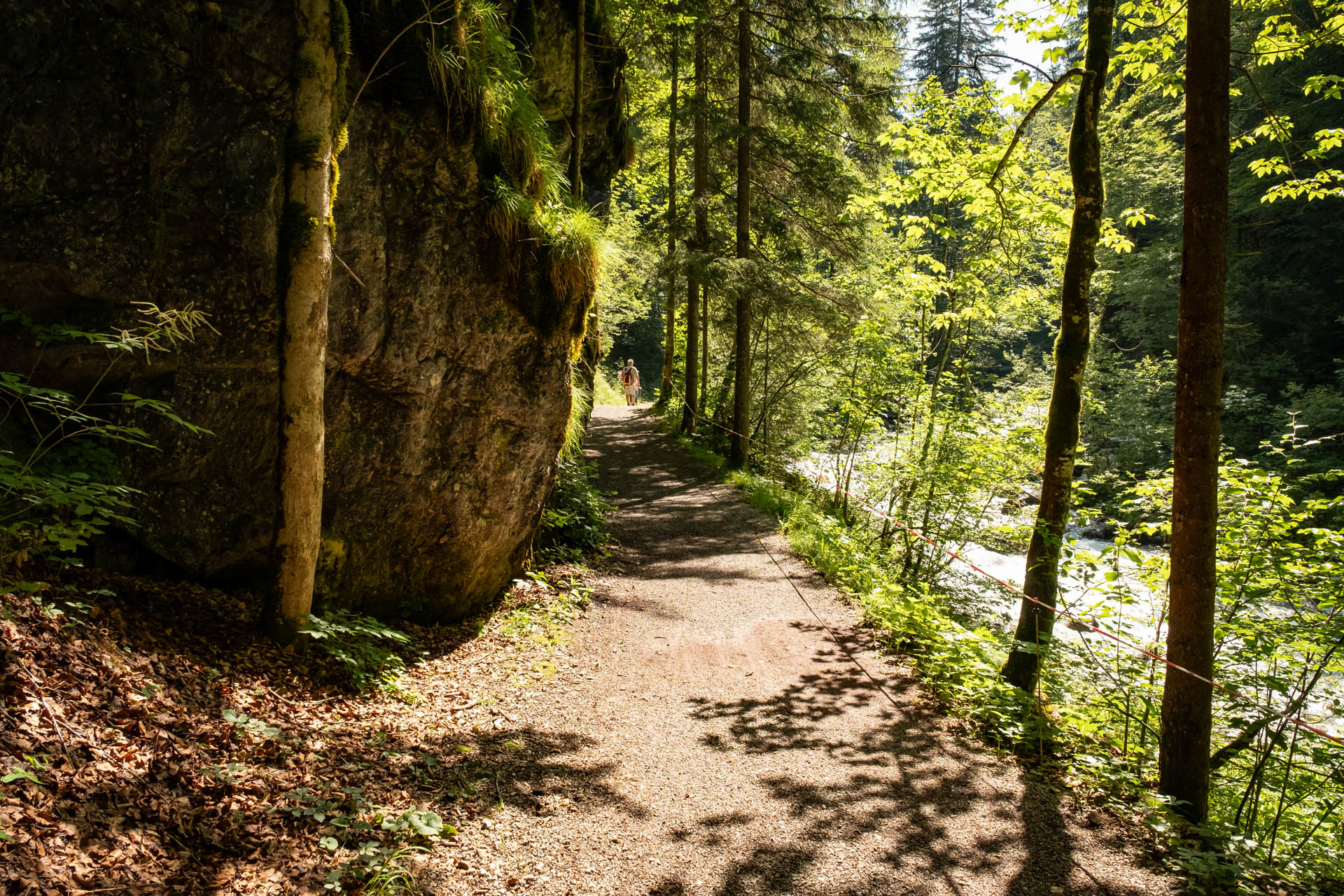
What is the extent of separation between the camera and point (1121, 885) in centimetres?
348

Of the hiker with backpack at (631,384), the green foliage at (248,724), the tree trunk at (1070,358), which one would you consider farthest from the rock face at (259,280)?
the hiker with backpack at (631,384)

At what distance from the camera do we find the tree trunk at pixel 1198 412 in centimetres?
401

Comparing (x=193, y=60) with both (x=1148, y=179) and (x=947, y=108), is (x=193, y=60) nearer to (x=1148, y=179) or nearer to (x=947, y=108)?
(x=947, y=108)

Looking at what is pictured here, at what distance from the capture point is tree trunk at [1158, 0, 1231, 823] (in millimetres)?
4012

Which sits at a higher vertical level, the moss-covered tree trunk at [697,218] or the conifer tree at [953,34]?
the conifer tree at [953,34]

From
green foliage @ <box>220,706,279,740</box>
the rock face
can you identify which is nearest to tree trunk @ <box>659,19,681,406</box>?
the rock face

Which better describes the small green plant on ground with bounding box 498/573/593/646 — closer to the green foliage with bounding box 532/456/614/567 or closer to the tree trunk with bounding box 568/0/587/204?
the green foliage with bounding box 532/456/614/567

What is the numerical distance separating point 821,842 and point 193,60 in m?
6.26

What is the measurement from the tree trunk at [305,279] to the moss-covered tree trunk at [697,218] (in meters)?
9.67

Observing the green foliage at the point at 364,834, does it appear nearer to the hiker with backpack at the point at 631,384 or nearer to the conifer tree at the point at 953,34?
the hiker with backpack at the point at 631,384

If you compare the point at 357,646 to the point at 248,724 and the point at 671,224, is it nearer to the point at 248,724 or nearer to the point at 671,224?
the point at 248,724

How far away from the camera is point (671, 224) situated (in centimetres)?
1589

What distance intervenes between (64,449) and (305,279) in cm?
166

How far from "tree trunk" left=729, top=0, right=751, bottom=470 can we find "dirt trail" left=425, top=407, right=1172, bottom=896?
291 inches
